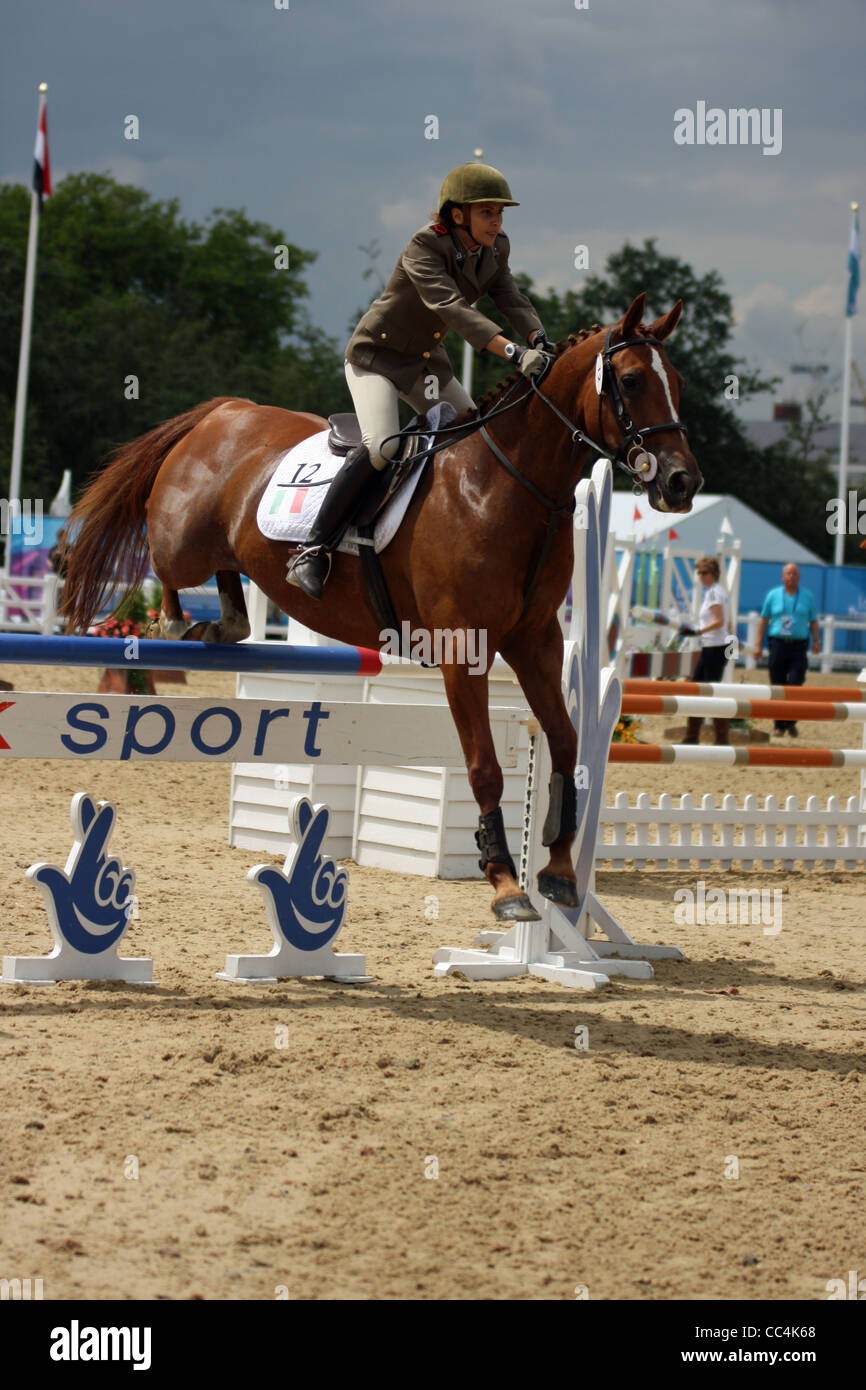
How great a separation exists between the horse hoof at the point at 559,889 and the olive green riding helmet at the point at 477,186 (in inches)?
86.9

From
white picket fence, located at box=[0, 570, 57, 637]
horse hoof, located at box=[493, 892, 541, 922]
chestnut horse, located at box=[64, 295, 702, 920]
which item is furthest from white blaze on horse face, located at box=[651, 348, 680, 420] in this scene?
white picket fence, located at box=[0, 570, 57, 637]

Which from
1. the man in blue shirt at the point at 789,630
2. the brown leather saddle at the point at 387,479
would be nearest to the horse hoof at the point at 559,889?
the brown leather saddle at the point at 387,479

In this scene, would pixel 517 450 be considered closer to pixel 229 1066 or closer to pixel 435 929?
pixel 229 1066

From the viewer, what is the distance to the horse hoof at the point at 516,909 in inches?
168

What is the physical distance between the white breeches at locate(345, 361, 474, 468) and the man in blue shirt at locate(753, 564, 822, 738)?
1058 cm

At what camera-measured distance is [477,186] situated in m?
4.49

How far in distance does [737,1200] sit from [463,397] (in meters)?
3.04

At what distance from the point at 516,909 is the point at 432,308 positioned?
192 centimetres

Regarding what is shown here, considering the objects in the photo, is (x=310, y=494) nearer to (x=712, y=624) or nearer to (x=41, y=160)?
(x=712, y=624)

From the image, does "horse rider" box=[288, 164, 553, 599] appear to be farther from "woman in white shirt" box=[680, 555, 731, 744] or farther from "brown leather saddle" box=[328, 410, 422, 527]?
"woman in white shirt" box=[680, 555, 731, 744]

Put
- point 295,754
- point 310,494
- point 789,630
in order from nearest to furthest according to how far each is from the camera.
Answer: point 310,494 < point 295,754 < point 789,630

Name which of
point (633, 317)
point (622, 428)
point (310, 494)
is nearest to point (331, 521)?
point (310, 494)

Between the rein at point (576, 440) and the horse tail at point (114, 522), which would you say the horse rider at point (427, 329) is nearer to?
the rein at point (576, 440)

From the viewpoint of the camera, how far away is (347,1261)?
8.87 ft
